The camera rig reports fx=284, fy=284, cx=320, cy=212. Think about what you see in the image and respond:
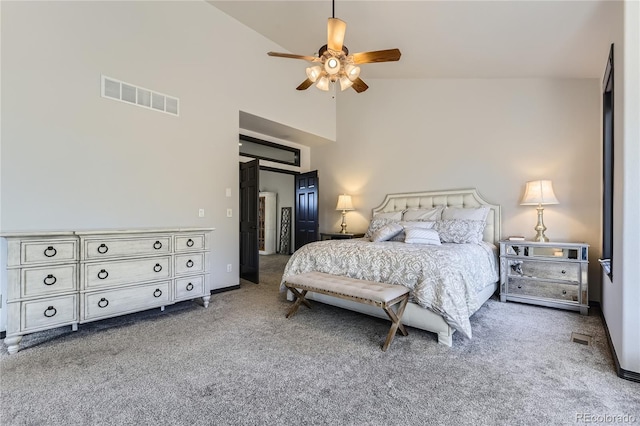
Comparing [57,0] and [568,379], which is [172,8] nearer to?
[57,0]

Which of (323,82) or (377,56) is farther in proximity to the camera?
(323,82)

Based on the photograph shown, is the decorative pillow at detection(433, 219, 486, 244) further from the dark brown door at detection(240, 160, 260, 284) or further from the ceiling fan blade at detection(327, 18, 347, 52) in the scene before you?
the dark brown door at detection(240, 160, 260, 284)

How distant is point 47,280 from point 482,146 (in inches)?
209

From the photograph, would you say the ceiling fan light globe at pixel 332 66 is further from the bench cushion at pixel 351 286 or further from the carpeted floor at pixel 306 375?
the carpeted floor at pixel 306 375

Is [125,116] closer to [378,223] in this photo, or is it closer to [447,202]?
[378,223]

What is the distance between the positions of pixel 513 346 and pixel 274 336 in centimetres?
200

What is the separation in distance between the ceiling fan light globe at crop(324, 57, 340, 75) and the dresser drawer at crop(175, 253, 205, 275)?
8.16ft

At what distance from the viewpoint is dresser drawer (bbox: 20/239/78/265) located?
7.39 ft

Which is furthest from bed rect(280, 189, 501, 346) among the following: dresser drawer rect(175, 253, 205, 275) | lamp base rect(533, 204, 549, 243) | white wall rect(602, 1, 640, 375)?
dresser drawer rect(175, 253, 205, 275)

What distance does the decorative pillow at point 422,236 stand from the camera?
11.7 ft

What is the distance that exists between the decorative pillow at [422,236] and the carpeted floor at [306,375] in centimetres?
105

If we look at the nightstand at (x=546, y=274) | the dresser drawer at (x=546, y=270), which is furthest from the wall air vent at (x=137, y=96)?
the dresser drawer at (x=546, y=270)

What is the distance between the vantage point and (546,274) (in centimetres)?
334

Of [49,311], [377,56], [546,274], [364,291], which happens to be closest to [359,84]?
[377,56]
